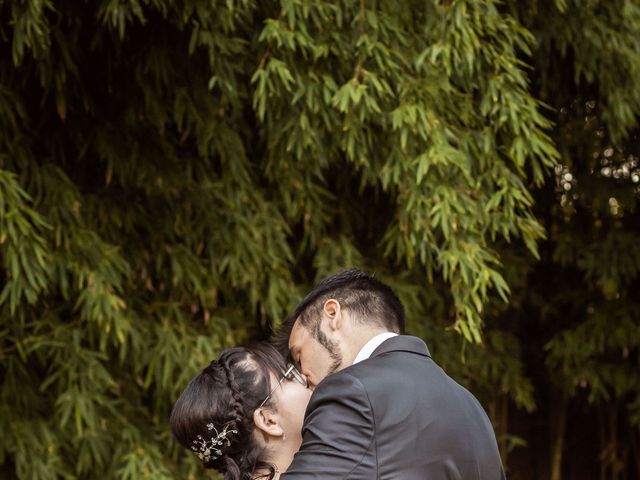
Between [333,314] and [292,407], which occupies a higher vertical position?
[333,314]

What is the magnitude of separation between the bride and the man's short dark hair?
0.18 metres

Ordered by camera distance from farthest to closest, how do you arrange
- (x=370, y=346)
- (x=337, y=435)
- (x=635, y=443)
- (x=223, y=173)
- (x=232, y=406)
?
(x=635, y=443) < (x=223, y=173) < (x=232, y=406) < (x=370, y=346) < (x=337, y=435)

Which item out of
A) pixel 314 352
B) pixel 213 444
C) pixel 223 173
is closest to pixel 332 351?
pixel 314 352

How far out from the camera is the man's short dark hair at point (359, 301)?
5.84ft

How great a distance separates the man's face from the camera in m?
1.76

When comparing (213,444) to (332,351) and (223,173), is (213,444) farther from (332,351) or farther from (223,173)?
(223,173)

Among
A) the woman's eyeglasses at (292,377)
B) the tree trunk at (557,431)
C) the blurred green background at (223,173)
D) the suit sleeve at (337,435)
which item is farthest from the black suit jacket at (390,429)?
the tree trunk at (557,431)

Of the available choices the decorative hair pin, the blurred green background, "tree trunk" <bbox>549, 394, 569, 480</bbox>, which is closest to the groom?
the decorative hair pin

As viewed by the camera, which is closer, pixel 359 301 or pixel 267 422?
pixel 359 301

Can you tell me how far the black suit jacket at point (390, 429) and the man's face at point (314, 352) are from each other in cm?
12

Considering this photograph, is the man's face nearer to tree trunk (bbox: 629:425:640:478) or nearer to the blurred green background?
the blurred green background

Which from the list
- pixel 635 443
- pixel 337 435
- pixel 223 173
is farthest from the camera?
pixel 635 443

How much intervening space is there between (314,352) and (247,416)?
0.81 ft

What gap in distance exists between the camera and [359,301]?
1786 millimetres
